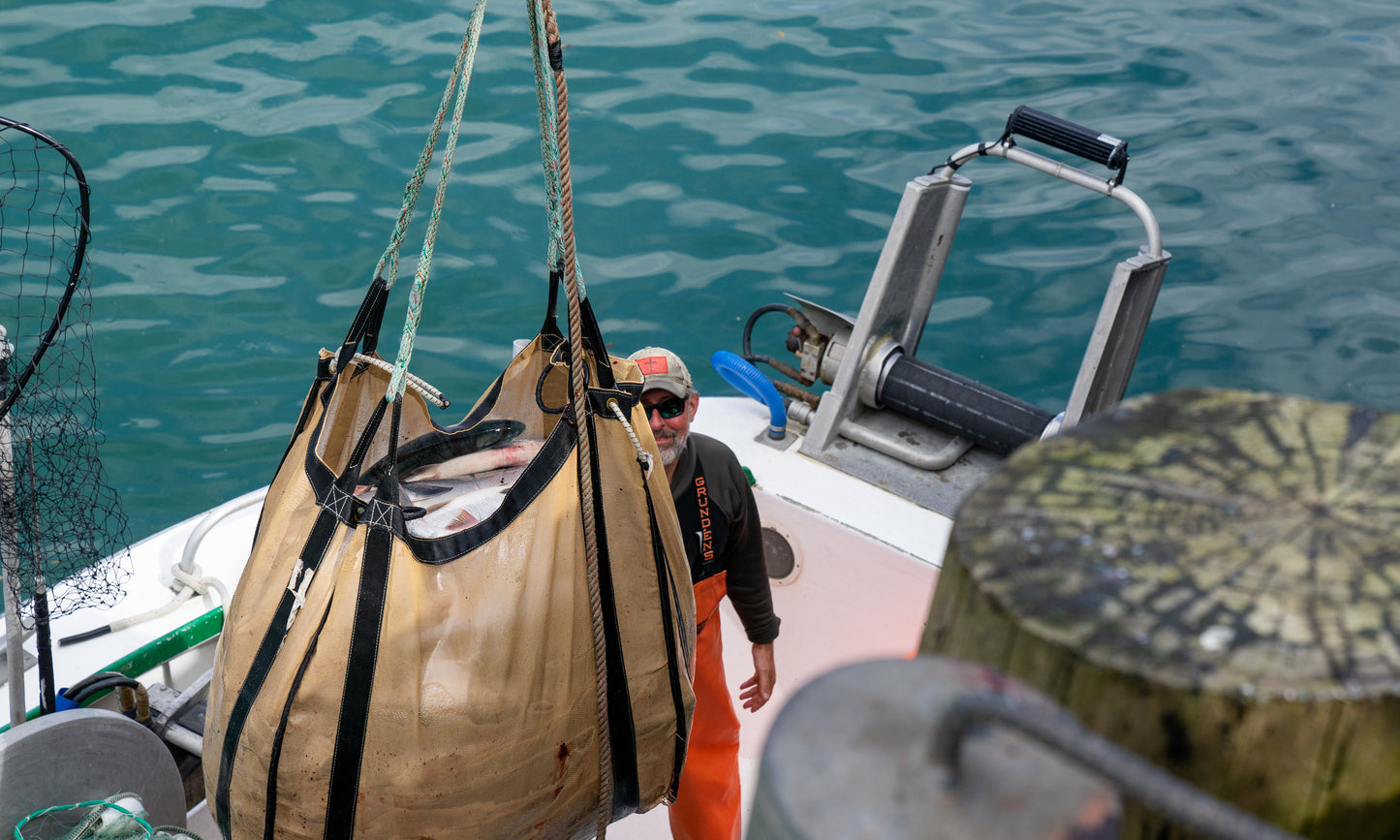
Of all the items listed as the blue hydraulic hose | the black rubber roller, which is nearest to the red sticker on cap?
the blue hydraulic hose

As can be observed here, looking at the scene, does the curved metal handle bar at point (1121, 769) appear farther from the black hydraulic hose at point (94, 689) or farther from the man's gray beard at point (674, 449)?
the black hydraulic hose at point (94, 689)

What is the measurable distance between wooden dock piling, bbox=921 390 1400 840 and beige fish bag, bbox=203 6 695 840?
1077 mm

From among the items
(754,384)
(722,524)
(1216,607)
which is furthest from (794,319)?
(1216,607)

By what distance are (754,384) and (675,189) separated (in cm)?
357

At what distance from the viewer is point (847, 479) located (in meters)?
3.76

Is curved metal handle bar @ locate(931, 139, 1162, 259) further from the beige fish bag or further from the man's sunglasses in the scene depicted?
the beige fish bag

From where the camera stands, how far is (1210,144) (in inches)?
311

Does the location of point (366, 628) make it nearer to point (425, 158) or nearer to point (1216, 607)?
point (425, 158)

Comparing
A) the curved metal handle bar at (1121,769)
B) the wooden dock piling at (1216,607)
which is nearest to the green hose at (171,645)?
the wooden dock piling at (1216,607)

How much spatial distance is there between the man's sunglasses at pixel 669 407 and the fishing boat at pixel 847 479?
0.95 m

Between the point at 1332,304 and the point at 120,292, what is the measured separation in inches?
269

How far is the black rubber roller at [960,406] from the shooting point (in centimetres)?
360

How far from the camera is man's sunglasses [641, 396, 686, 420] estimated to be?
9.12 feet

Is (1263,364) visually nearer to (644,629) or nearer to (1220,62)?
(1220,62)
